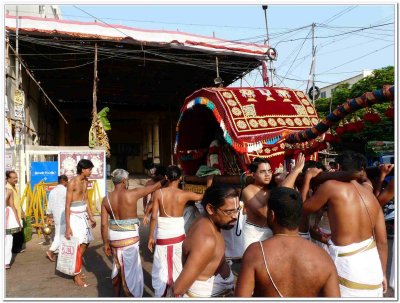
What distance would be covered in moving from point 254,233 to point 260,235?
0.08m

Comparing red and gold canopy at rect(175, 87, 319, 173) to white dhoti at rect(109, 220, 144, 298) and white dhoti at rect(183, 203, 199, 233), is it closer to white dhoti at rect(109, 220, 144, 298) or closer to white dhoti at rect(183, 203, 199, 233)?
white dhoti at rect(183, 203, 199, 233)

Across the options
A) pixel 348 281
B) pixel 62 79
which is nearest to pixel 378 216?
pixel 348 281

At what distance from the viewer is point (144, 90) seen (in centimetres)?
1933

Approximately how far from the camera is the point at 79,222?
5957 millimetres

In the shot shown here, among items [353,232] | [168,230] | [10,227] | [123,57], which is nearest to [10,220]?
[10,227]

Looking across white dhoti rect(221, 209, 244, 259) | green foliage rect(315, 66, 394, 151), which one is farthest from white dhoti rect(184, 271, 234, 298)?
green foliage rect(315, 66, 394, 151)

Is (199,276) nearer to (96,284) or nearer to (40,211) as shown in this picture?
(96,284)

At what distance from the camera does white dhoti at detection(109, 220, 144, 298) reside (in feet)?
15.7

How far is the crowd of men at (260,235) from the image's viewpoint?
6.73ft

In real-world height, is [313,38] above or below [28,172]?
above

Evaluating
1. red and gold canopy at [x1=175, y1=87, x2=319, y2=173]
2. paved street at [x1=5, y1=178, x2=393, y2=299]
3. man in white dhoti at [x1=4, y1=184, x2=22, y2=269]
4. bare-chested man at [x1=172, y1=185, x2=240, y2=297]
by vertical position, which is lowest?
paved street at [x1=5, y1=178, x2=393, y2=299]

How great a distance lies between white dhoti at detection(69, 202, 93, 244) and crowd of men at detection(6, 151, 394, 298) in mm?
15

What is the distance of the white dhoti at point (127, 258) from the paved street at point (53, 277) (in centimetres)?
35

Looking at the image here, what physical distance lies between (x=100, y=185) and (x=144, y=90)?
8.47 metres
